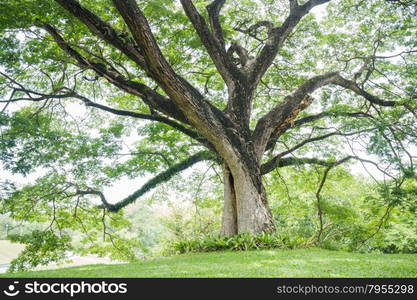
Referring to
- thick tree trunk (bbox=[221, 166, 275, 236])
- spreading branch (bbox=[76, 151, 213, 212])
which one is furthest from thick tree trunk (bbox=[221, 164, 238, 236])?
spreading branch (bbox=[76, 151, 213, 212])

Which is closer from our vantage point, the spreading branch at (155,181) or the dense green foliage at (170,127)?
the dense green foliage at (170,127)

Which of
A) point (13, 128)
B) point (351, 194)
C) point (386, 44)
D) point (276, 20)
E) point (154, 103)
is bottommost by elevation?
point (351, 194)

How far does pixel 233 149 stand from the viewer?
7.96 meters

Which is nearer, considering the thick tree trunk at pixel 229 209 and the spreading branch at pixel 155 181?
the thick tree trunk at pixel 229 209

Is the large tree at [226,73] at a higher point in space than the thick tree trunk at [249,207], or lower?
higher

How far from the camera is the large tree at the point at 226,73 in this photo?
6.92m

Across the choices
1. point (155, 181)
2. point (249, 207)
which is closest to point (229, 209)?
→ point (249, 207)

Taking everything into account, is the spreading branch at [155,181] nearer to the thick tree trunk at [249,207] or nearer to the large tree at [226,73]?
the large tree at [226,73]

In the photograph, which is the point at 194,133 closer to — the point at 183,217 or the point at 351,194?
the point at 183,217

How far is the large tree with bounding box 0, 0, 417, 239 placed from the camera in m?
6.92

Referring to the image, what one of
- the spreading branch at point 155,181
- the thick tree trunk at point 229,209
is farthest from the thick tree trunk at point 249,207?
the spreading branch at point 155,181

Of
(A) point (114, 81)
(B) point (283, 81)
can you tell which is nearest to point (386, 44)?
(B) point (283, 81)

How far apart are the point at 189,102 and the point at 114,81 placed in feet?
7.08

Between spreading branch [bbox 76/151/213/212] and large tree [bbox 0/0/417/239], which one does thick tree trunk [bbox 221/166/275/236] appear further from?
spreading branch [bbox 76/151/213/212]
